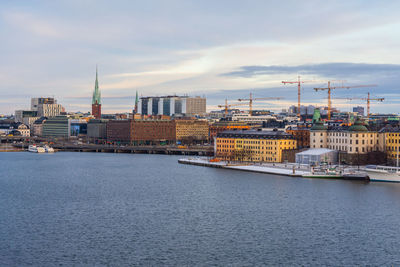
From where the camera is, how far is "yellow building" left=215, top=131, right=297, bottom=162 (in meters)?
71.2

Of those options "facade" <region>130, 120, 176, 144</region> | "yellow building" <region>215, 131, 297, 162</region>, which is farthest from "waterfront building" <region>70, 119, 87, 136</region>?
"yellow building" <region>215, 131, 297, 162</region>

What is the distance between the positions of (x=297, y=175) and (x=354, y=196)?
1264cm

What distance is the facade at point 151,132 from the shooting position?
126m

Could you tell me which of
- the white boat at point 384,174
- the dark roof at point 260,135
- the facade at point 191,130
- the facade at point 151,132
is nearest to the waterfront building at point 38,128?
the facade at point 151,132

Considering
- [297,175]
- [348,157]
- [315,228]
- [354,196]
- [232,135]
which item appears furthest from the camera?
[232,135]

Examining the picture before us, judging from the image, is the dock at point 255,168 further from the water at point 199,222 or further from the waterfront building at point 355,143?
the waterfront building at point 355,143

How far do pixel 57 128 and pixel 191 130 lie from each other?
48.1 meters

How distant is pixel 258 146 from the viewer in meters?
73.1

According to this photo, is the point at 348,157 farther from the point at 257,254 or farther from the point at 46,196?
the point at 257,254

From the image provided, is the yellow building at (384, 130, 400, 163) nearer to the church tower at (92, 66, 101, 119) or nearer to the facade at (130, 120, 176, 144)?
the facade at (130, 120, 176, 144)

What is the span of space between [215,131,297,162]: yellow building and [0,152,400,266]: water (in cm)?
1774

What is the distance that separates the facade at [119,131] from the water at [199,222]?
71816mm

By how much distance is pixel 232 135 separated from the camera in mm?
78000

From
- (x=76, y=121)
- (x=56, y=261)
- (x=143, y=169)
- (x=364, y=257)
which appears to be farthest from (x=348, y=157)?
(x=76, y=121)
